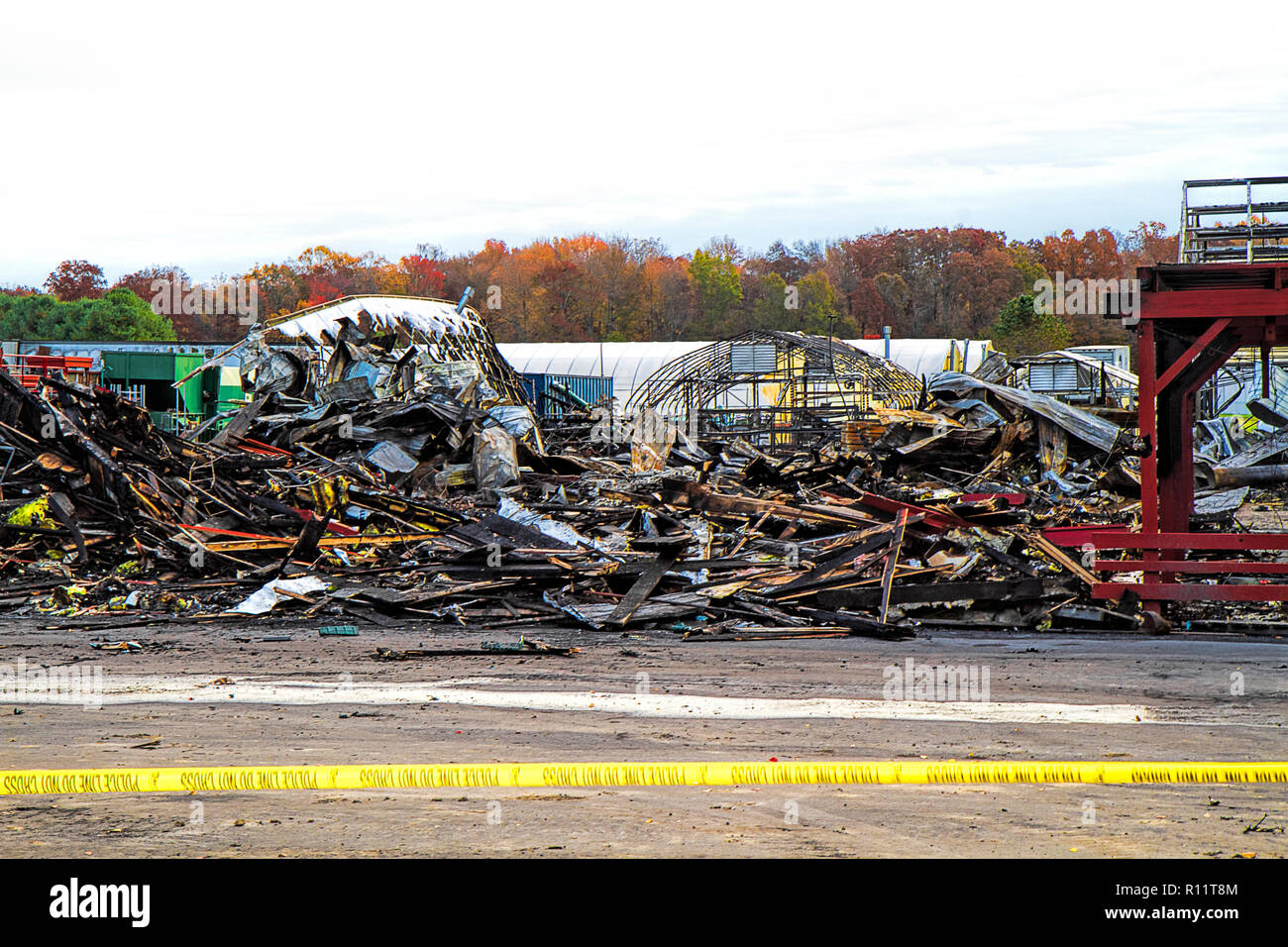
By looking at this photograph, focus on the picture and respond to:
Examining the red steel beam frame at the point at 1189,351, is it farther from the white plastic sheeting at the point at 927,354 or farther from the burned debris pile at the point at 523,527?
the white plastic sheeting at the point at 927,354

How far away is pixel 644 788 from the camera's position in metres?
5.86

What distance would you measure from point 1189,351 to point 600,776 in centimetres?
803

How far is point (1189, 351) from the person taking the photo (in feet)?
36.1

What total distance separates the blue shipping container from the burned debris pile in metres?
17.4

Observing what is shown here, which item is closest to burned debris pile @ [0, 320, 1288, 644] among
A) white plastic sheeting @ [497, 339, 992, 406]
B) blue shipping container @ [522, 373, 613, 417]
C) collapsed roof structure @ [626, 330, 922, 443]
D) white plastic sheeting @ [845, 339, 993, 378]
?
collapsed roof structure @ [626, 330, 922, 443]

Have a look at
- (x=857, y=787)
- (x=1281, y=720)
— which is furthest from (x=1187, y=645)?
(x=857, y=787)

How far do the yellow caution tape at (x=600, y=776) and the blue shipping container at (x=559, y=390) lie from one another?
1298 inches

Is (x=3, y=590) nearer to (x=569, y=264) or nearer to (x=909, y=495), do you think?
(x=909, y=495)

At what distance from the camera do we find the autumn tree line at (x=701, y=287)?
7588 centimetres

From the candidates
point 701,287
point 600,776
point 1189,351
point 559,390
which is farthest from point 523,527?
point 701,287

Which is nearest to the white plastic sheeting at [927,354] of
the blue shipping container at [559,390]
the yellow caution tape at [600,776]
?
the blue shipping container at [559,390]

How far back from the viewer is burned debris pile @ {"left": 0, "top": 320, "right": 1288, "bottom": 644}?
38.4ft

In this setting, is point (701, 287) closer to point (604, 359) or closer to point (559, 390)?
point (604, 359)
